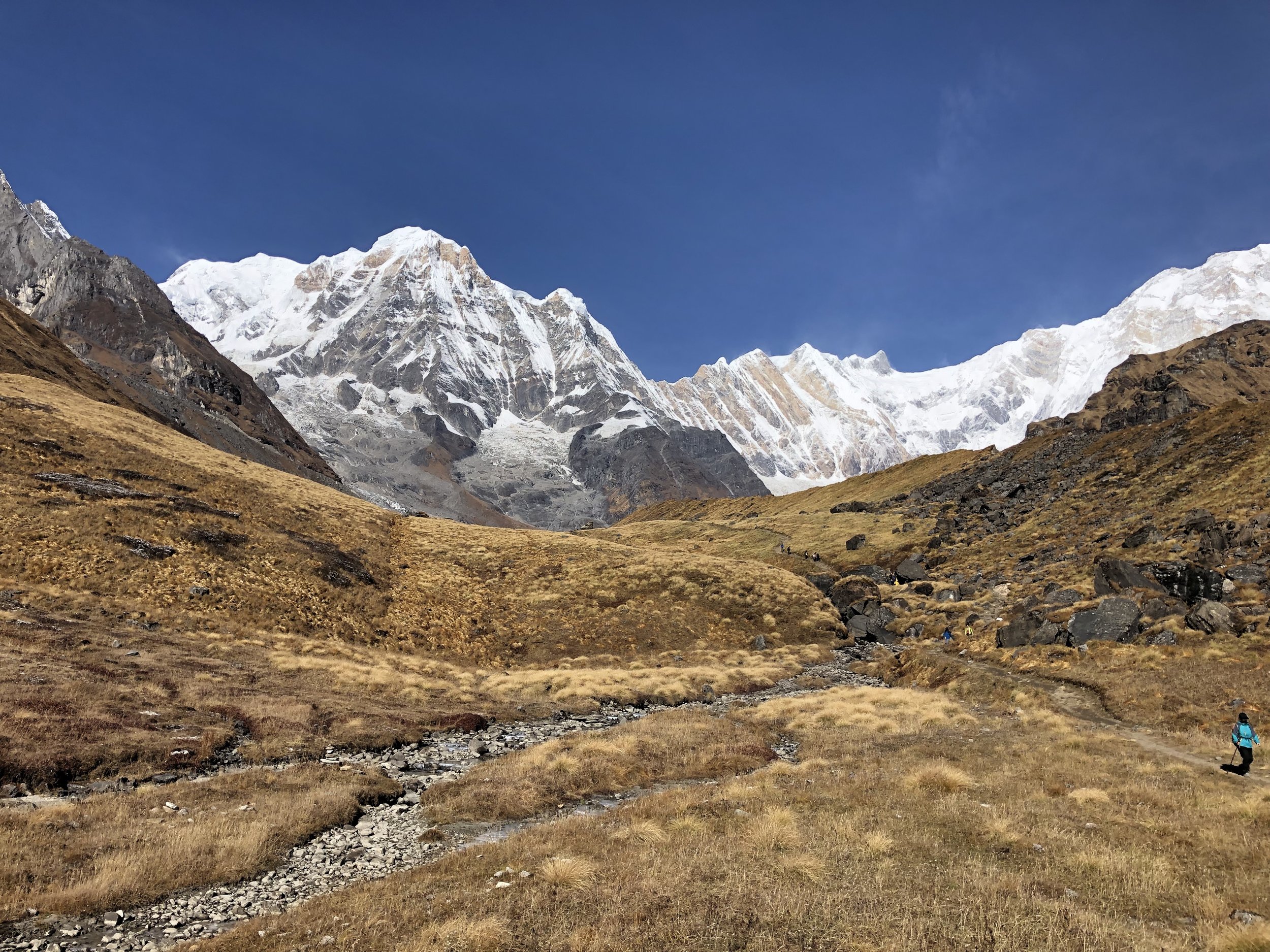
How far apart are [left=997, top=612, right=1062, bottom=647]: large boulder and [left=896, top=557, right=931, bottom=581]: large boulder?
25.6 metres

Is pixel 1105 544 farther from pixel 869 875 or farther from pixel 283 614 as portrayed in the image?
pixel 283 614

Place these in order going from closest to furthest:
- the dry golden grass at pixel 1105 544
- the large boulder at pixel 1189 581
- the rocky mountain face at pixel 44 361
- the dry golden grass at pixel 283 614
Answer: the dry golden grass at pixel 283 614 < the dry golden grass at pixel 1105 544 < the large boulder at pixel 1189 581 < the rocky mountain face at pixel 44 361

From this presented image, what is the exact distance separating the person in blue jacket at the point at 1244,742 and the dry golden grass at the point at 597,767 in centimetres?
1443

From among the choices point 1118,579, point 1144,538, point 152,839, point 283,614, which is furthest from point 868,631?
point 152,839

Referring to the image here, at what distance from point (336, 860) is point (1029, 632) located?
44.0m

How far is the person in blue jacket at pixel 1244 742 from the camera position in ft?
62.1

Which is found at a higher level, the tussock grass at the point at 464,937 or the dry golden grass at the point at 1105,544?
the dry golden grass at the point at 1105,544

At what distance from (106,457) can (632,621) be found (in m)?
45.9

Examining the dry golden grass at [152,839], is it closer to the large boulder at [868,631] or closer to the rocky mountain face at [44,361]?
the large boulder at [868,631]

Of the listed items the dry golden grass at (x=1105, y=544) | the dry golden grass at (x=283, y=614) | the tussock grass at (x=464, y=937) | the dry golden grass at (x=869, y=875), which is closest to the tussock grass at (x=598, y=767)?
the dry golden grass at (x=869, y=875)

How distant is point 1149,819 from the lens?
14578 mm

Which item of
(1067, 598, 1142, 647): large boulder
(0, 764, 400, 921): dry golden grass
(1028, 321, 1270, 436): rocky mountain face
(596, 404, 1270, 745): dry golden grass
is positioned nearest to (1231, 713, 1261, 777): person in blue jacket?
(596, 404, 1270, 745): dry golden grass

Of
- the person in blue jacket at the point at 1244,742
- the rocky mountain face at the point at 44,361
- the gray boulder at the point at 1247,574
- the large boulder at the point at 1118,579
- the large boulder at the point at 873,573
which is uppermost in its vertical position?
the rocky mountain face at the point at 44,361

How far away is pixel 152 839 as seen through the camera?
13477mm
